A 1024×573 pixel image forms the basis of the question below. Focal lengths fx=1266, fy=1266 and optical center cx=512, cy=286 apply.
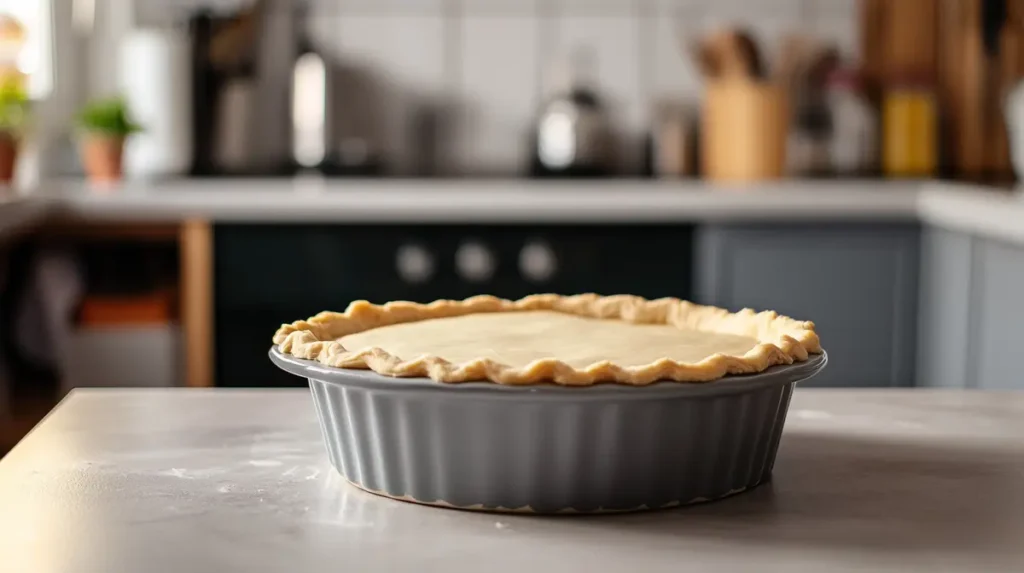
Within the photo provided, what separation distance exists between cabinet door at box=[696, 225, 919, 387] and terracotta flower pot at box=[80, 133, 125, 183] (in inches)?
51.6

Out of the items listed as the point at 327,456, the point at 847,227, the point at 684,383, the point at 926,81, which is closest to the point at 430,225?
the point at 847,227

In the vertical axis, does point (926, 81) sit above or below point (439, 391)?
above

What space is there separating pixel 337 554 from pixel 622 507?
6.9 inches

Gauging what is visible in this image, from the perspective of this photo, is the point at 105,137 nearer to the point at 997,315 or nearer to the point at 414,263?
the point at 414,263

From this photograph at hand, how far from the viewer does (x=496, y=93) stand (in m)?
3.20

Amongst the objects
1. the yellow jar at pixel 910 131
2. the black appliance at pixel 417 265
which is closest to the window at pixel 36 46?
the black appliance at pixel 417 265

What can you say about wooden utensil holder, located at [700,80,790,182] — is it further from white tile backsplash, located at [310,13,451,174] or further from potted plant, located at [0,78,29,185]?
potted plant, located at [0,78,29,185]

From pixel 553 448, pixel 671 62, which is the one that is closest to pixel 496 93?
pixel 671 62

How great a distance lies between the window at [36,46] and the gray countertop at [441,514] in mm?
2391

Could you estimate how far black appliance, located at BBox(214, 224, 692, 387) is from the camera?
2574 mm

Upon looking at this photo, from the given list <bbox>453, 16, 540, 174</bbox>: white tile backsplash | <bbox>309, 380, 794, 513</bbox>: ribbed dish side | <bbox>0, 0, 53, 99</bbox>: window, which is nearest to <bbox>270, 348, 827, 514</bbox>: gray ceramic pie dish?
<bbox>309, 380, 794, 513</bbox>: ribbed dish side

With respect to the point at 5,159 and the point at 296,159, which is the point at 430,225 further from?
the point at 5,159

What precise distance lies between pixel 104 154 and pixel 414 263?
2.62 ft

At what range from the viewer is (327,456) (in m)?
0.83
